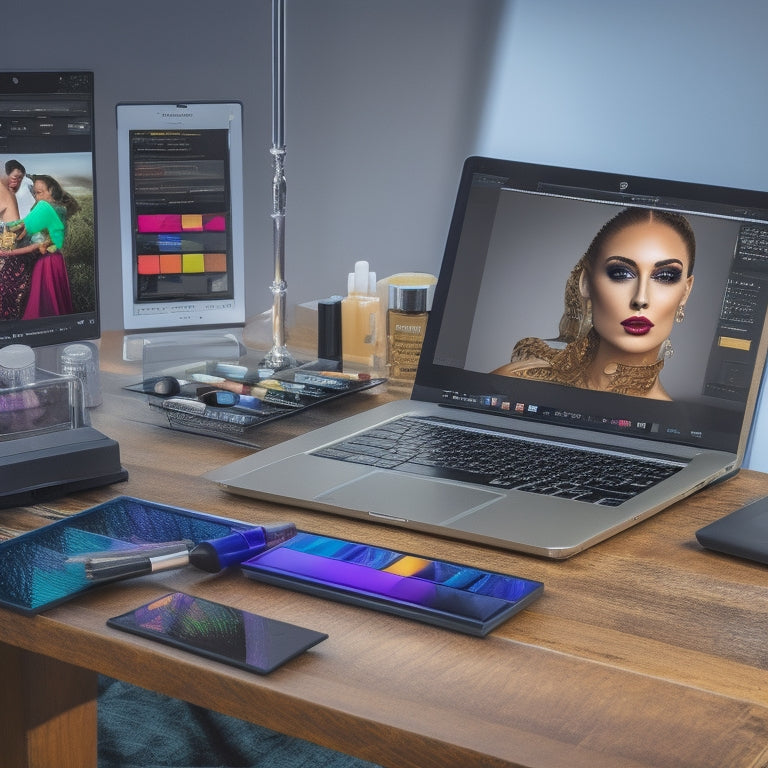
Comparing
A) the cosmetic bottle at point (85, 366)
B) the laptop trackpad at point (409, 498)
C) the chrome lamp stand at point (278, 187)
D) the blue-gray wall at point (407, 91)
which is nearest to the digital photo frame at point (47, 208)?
the cosmetic bottle at point (85, 366)

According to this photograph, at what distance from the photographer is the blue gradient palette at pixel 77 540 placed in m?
0.75

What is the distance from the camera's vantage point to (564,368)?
117 centimetres

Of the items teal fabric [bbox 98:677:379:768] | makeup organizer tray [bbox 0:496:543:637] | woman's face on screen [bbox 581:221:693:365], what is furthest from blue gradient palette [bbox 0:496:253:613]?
teal fabric [bbox 98:677:379:768]

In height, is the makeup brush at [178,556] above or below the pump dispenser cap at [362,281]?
below

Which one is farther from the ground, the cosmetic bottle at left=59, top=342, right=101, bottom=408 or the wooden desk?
the cosmetic bottle at left=59, top=342, right=101, bottom=408

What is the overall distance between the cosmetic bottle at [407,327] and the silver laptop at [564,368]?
0.15 metres

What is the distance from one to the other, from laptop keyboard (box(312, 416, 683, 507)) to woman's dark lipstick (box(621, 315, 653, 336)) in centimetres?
14

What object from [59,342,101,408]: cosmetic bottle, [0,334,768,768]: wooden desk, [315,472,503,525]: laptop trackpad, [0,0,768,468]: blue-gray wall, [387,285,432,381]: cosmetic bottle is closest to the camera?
[0,334,768,768]: wooden desk

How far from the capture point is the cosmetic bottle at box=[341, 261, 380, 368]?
1.47 metres

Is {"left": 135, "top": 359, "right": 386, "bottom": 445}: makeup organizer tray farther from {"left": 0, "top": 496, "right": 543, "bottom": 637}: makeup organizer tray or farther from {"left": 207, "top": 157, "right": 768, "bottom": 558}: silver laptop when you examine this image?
{"left": 0, "top": 496, "right": 543, "bottom": 637}: makeup organizer tray

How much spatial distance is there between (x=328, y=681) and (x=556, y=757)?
0.48ft

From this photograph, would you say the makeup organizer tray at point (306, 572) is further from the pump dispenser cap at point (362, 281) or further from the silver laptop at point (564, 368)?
the pump dispenser cap at point (362, 281)

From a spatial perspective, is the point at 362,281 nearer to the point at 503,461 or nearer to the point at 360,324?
the point at 360,324

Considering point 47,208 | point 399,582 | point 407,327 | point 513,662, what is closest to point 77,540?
point 399,582
